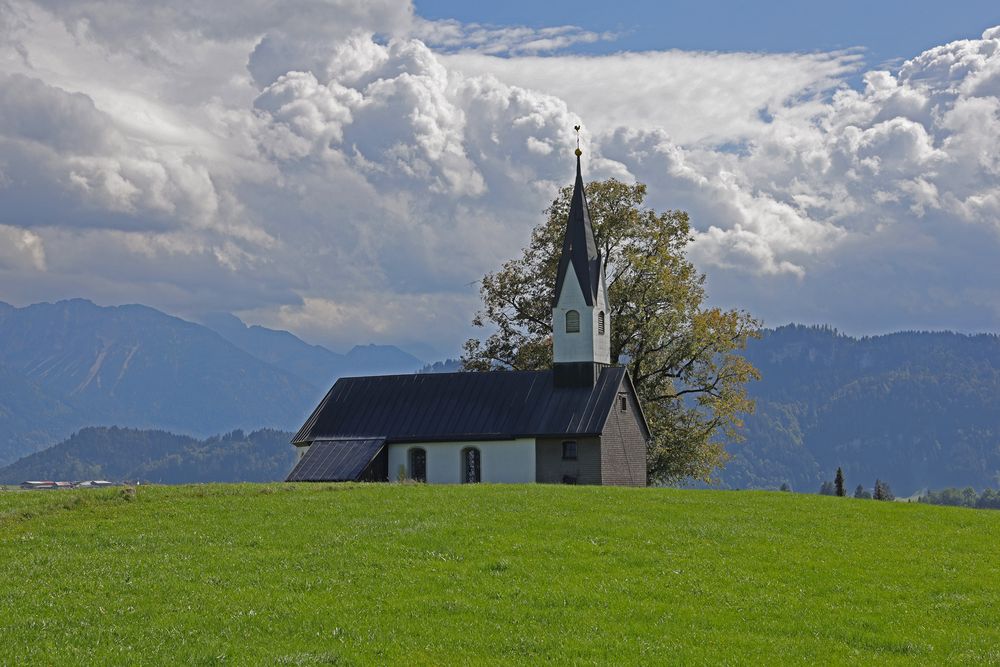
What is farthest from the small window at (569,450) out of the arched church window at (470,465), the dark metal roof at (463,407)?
the arched church window at (470,465)

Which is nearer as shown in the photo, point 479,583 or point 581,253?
point 479,583

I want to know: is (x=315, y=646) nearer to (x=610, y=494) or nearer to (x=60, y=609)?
(x=60, y=609)

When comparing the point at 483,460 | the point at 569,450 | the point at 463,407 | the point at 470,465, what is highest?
the point at 463,407

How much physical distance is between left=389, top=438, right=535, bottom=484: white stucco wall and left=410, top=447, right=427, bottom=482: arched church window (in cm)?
19

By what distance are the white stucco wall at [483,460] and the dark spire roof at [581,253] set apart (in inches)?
300

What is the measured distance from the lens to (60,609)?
21.6 metres

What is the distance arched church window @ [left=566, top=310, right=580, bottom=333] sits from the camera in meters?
58.9

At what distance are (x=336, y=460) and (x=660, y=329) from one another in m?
18.3

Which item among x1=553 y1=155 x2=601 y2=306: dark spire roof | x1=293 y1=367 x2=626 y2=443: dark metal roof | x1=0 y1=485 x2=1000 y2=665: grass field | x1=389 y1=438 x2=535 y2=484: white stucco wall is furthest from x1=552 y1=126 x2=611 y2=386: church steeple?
x1=0 y1=485 x2=1000 y2=665: grass field

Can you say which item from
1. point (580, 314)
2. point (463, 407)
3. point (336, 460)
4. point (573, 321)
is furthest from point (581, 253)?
point (336, 460)

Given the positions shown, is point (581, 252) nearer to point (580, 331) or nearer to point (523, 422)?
point (580, 331)

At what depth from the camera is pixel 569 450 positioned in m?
56.4

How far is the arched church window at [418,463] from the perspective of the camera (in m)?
59.2

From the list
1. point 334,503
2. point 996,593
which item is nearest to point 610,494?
point 334,503
